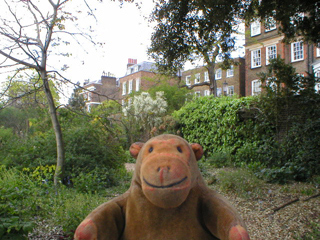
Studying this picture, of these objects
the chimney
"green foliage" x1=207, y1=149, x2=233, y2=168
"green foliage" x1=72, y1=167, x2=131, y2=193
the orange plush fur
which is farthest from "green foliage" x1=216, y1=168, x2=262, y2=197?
the chimney

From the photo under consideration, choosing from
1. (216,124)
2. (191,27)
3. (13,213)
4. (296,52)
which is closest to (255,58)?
(296,52)

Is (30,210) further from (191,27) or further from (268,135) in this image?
(268,135)

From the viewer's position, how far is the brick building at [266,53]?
65.9ft

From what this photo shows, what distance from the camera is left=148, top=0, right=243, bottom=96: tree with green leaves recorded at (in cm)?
573

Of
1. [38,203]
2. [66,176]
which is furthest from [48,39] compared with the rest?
[38,203]

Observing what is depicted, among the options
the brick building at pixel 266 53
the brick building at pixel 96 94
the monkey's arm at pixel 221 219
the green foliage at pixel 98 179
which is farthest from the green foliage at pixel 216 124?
the brick building at pixel 266 53

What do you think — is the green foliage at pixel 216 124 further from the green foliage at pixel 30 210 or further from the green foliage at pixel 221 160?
the green foliage at pixel 30 210

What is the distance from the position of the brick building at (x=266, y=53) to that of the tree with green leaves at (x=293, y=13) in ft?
46.2

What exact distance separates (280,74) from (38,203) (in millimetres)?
6583

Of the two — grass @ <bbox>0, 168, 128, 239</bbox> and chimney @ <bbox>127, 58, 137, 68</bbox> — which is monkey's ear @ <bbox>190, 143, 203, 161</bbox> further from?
chimney @ <bbox>127, 58, 137, 68</bbox>

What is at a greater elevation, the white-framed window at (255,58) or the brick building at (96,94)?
the white-framed window at (255,58)

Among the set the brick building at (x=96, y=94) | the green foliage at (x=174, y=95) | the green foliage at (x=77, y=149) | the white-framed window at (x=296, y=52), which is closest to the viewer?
the brick building at (x=96, y=94)

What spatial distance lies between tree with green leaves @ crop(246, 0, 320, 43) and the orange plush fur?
5255 mm

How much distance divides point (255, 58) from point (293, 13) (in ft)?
64.4
